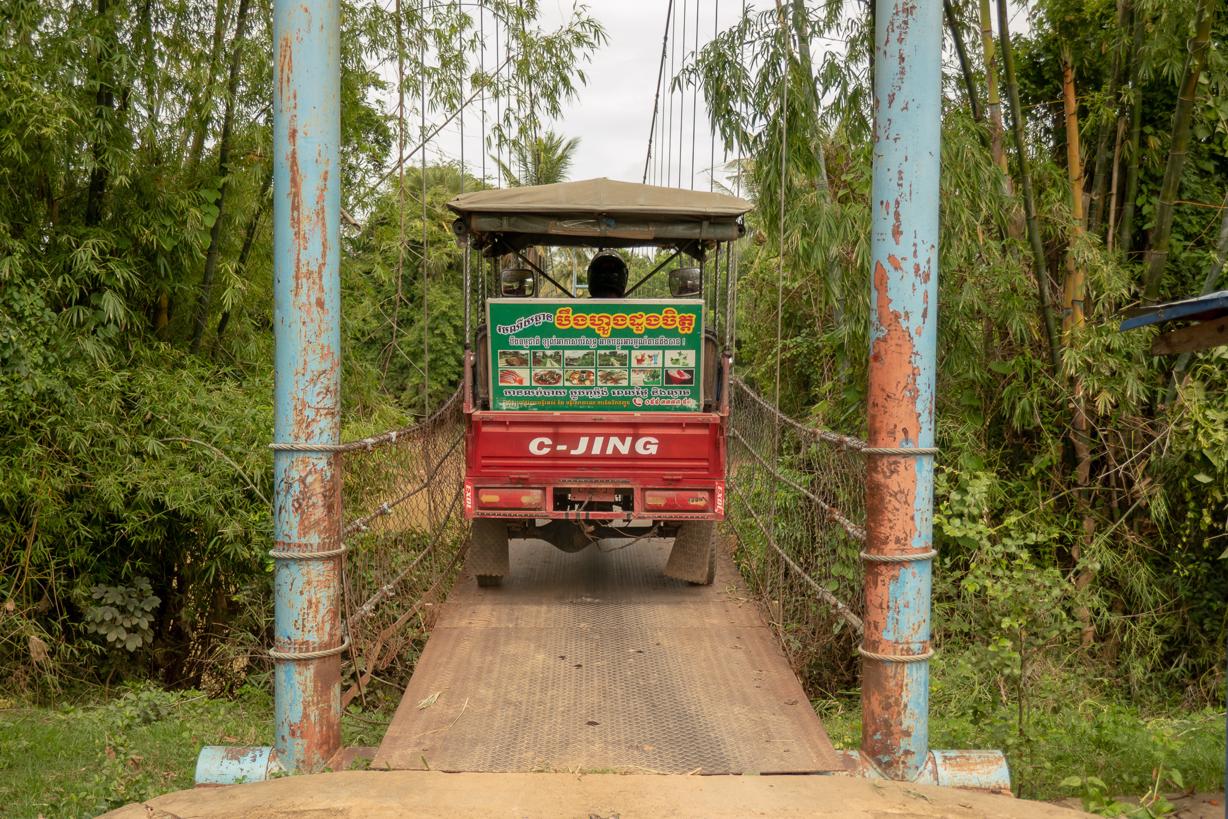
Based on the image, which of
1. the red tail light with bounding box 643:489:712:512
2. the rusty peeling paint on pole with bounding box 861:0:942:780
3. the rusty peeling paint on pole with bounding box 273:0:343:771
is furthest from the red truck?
the rusty peeling paint on pole with bounding box 861:0:942:780

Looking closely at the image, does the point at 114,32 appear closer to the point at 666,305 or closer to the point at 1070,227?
the point at 666,305

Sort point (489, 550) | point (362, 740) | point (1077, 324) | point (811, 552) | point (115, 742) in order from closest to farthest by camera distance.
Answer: point (115, 742), point (362, 740), point (811, 552), point (489, 550), point (1077, 324)

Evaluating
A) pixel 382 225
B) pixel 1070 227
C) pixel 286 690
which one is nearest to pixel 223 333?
pixel 382 225

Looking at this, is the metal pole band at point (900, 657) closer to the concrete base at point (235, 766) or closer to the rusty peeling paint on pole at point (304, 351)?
the rusty peeling paint on pole at point (304, 351)

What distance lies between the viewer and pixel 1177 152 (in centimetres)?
545

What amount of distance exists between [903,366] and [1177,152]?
3614 mm

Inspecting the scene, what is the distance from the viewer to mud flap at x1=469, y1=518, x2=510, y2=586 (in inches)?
218

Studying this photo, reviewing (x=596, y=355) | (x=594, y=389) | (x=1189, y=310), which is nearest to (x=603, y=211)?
(x=596, y=355)

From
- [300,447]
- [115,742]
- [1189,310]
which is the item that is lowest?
[115,742]

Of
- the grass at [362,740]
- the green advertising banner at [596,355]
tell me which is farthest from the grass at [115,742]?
the green advertising banner at [596,355]

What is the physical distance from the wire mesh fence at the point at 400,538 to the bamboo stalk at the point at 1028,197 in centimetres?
332

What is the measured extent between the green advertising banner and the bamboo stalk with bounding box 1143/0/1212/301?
2.66 m

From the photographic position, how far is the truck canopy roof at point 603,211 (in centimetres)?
520

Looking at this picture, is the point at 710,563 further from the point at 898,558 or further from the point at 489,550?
the point at 898,558
